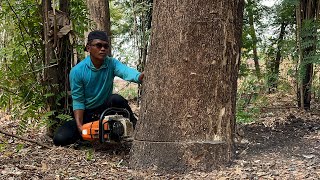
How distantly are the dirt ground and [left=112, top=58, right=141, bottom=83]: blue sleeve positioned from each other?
785mm

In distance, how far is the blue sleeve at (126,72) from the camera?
406 centimetres

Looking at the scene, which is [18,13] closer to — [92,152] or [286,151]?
[92,152]

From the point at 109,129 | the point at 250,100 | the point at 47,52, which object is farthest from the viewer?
the point at 250,100

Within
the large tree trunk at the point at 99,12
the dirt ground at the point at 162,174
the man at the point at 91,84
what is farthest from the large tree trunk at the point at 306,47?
the large tree trunk at the point at 99,12

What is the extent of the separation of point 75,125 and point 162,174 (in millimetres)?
1671

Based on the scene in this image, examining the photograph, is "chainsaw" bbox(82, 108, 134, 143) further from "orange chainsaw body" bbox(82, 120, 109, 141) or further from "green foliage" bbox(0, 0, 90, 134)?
"green foliage" bbox(0, 0, 90, 134)

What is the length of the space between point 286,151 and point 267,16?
5.14 meters

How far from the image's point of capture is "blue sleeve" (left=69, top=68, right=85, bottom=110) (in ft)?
14.6

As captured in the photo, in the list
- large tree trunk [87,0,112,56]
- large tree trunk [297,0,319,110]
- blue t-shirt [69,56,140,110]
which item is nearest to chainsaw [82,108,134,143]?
blue t-shirt [69,56,140,110]

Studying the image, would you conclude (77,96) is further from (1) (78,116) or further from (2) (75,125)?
(2) (75,125)

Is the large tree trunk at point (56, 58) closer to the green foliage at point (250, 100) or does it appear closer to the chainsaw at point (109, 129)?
the chainsaw at point (109, 129)

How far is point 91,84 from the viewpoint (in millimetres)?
4535

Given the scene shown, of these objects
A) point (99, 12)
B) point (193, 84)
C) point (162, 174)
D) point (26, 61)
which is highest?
point (99, 12)

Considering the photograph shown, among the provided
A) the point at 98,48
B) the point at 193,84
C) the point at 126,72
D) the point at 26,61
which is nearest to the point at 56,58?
the point at 26,61
